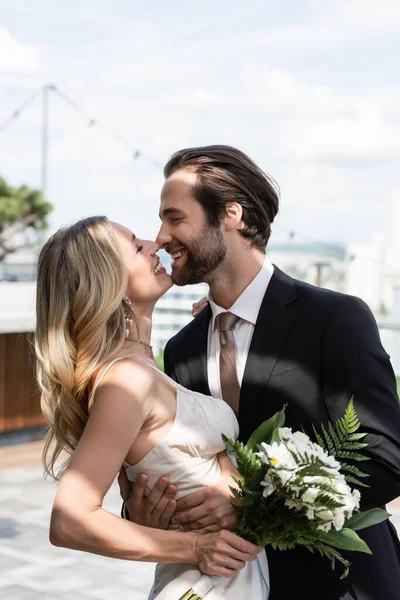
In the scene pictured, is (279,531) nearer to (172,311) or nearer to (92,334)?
(92,334)

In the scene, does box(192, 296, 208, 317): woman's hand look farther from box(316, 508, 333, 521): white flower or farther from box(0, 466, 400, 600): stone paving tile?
box(0, 466, 400, 600): stone paving tile

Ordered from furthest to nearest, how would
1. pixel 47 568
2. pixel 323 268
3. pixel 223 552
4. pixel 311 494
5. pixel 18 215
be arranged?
pixel 18 215 → pixel 323 268 → pixel 47 568 → pixel 223 552 → pixel 311 494

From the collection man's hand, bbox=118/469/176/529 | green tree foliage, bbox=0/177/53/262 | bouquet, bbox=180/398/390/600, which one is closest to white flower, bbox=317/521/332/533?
bouquet, bbox=180/398/390/600

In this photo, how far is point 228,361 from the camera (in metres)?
2.35

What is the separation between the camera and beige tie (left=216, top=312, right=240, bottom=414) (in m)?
2.31

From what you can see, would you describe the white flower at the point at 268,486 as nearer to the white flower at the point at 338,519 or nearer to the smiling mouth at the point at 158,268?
the white flower at the point at 338,519

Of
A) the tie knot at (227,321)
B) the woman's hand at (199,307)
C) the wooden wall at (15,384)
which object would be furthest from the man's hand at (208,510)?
the wooden wall at (15,384)

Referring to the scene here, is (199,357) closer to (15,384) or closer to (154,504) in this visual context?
(154,504)

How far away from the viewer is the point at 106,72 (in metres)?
77.7

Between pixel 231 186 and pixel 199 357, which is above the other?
pixel 231 186

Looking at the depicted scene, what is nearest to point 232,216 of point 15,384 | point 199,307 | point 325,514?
point 199,307

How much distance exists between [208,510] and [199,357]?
0.50 meters

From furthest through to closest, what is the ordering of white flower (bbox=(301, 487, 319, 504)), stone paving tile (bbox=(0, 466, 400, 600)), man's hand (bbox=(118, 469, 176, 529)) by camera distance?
1. stone paving tile (bbox=(0, 466, 400, 600))
2. man's hand (bbox=(118, 469, 176, 529))
3. white flower (bbox=(301, 487, 319, 504))

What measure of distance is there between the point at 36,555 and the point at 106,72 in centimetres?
7511
